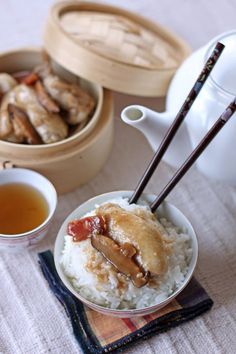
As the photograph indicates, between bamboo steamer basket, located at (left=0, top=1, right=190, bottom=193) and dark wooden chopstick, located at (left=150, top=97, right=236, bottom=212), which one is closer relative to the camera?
dark wooden chopstick, located at (left=150, top=97, right=236, bottom=212)

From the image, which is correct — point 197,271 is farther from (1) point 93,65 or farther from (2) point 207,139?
(1) point 93,65

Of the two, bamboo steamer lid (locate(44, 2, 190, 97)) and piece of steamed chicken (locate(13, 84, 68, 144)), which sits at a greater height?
bamboo steamer lid (locate(44, 2, 190, 97))

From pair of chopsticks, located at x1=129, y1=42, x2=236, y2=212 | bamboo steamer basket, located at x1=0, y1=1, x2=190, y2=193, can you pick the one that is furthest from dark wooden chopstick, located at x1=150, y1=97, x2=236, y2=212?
bamboo steamer basket, located at x1=0, y1=1, x2=190, y2=193

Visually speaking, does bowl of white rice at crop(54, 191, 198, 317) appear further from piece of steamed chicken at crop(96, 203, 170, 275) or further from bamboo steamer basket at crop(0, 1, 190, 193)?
bamboo steamer basket at crop(0, 1, 190, 193)

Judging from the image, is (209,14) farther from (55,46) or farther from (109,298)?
(109,298)

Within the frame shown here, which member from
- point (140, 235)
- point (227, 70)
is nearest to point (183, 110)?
point (227, 70)

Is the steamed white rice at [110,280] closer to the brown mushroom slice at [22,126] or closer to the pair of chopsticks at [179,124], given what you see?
the pair of chopsticks at [179,124]
